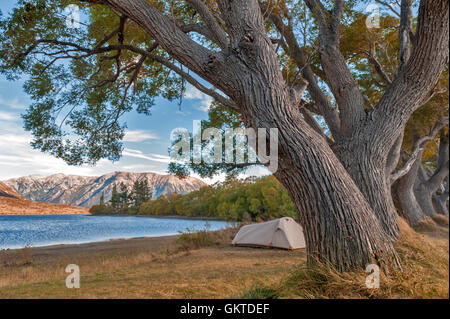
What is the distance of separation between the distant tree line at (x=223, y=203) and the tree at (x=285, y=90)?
6.10m

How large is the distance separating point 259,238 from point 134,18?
289 inches

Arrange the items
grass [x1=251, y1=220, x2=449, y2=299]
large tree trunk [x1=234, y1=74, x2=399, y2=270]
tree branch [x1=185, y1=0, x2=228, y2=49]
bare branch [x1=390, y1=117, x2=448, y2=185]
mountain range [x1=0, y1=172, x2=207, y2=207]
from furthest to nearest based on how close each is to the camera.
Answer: mountain range [x1=0, y1=172, x2=207, y2=207] → bare branch [x1=390, y1=117, x2=448, y2=185] → tree branch [x1=185, y1=0, x2=228, y2=49] → large tree trunk [x1=234, y1=74, x2=399, y2=270] → grass [x1=251, y1=220, x2=449, y2=299]

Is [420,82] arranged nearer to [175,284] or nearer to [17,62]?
[175,284]

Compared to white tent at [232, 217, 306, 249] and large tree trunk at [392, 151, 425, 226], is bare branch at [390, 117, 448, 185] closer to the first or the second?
large tree trunk at [392, 151, 425, 226]

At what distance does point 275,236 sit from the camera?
793 centimetres

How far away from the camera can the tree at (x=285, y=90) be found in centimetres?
233

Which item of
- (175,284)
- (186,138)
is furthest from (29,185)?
A: (175,284)

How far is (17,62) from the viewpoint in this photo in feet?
15.1

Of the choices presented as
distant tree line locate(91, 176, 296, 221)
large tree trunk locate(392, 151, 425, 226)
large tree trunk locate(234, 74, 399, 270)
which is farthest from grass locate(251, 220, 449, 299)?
distant tree line locate(91, 176, 296, 221)

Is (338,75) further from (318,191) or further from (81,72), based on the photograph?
(81,72)

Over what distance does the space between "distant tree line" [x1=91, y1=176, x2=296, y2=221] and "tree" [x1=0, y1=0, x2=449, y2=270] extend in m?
6.10

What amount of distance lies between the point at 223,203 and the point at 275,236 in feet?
102

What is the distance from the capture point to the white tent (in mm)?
7684
